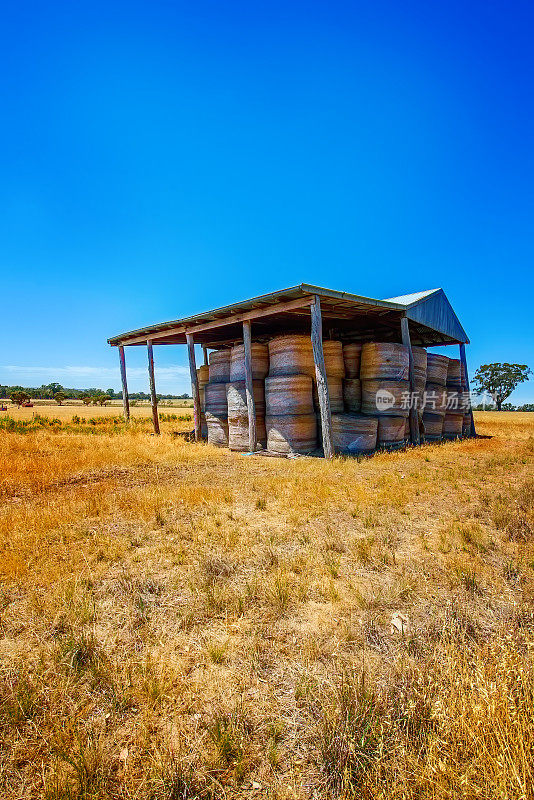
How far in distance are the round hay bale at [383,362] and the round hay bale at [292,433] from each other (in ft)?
7.86

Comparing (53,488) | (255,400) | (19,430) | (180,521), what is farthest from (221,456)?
(19,430)

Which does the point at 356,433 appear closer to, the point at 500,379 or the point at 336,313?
the point at 336,313

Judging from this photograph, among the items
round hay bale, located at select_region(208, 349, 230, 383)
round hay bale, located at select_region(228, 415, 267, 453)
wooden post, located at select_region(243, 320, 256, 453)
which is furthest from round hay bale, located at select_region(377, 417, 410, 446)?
round hay bale, located at select_region(208, 349, 230, 383)

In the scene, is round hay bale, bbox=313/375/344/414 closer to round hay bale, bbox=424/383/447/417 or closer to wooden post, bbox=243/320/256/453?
wooden post, bbox=243/320/256/453

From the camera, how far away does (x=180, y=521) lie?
5.01 metres

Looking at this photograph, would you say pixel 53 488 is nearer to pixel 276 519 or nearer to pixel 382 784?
pixel 276 519

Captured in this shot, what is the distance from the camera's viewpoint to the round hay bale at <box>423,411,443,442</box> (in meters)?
13.4

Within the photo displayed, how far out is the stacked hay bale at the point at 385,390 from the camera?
10805mm

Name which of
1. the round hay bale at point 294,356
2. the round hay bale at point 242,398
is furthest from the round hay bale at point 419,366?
the round hay bale at point 242,398

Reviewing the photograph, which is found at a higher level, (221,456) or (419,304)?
(419,304)

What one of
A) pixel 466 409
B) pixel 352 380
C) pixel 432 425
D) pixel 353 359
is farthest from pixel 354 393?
pixel 466 409

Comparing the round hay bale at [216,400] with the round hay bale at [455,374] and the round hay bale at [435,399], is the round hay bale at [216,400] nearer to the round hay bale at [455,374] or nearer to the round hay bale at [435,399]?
the round hay bale at [435,399]

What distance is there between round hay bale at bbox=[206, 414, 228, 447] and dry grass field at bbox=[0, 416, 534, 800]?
7.20m

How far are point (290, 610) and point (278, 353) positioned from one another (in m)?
8.39
